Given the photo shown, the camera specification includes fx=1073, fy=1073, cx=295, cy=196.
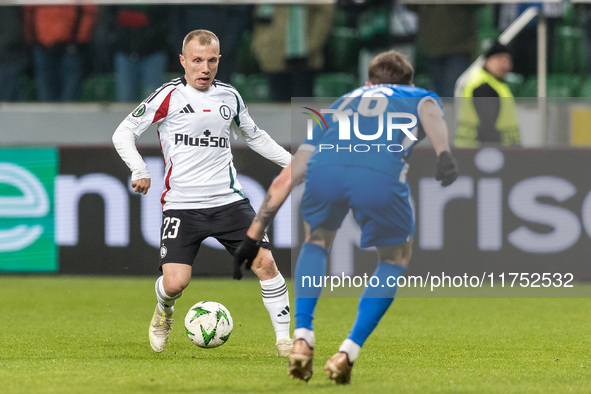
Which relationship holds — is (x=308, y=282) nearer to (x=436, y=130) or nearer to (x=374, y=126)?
(x=374, y=126)

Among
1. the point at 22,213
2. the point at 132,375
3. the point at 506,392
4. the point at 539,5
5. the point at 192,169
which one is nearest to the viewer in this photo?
the point at 506,392

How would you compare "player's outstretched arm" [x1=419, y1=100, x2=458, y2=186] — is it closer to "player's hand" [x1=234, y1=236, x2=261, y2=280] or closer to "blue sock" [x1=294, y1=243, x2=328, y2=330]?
"blue sock" [x1=294, y1=243, x2=328, y2=330]

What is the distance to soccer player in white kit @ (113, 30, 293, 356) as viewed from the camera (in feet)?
20.7

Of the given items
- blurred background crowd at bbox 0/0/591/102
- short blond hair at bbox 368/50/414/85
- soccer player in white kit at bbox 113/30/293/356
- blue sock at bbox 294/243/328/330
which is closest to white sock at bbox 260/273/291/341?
soccer player in white kit at bbox 113/30/293/356

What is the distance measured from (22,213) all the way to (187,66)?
4.89 m

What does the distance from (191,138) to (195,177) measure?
234mm

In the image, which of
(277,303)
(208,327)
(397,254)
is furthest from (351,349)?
(208,327)

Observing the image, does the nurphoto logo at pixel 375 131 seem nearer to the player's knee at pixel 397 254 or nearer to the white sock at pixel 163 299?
the player's knee at pixel 397 254

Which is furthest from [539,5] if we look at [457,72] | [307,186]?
[307,186]

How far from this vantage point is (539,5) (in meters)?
11.9

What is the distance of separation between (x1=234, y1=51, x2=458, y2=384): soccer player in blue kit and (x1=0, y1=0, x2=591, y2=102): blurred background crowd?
6.95 metres

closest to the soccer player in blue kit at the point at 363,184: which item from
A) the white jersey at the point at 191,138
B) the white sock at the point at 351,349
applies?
the white sock at the point at 351,349

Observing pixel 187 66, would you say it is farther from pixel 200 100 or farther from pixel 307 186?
pixel 307 186

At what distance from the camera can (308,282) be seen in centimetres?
508
